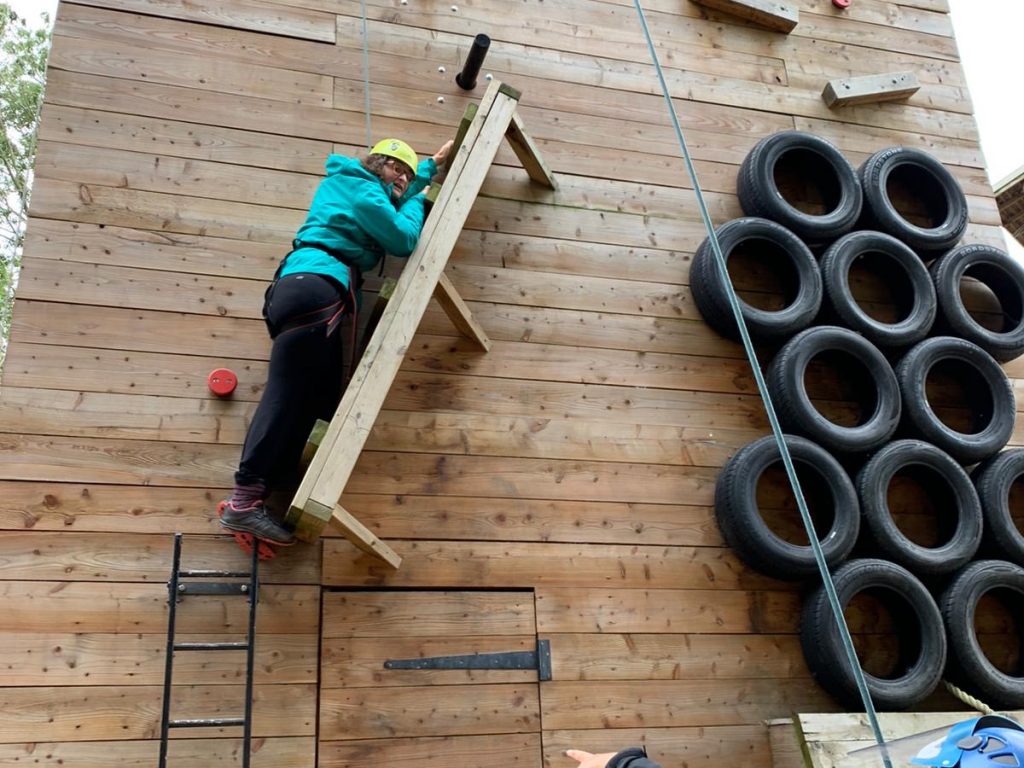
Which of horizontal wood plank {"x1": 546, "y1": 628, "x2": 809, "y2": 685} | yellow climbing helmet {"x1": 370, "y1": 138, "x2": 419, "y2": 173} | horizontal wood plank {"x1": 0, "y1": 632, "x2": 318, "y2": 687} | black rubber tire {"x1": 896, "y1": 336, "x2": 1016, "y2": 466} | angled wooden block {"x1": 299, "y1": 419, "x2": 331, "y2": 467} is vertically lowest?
horizontal wood plank {"x1": 0, "y1": 632, "x2": 318, "y2": 687}

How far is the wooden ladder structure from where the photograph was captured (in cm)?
252

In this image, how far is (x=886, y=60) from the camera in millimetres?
4516

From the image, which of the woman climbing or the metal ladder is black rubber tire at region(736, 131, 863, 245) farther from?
the metal ladder

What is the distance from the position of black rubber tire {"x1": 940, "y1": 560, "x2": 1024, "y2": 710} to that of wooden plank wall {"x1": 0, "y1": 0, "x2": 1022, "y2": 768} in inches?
20.6

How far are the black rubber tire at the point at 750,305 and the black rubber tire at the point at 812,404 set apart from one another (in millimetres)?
92

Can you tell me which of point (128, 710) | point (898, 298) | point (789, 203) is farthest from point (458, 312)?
point (898, 298)

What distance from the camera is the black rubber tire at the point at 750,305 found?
344 cm

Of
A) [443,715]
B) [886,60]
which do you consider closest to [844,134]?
[886,60]

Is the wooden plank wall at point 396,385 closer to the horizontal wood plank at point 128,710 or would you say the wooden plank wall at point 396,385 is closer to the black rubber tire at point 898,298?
the horizontal wood plank at point 128,710

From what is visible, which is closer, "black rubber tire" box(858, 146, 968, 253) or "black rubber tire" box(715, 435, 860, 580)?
"black rubber tire" box(715, 435, 860, 580)

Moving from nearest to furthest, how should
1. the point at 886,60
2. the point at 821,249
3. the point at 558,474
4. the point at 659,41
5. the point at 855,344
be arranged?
the point at 558,474, the point at 855,344, the point at 821,249, the point at 659,41, the point at 886,60

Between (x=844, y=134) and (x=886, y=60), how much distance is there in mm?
649

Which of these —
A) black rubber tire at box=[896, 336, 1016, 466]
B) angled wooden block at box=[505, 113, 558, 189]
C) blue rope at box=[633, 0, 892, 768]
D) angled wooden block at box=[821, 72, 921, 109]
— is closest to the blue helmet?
blue rope at box=[633, 0, 892, 768]

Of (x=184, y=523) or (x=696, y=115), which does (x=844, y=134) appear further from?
(x=184, y=523)
